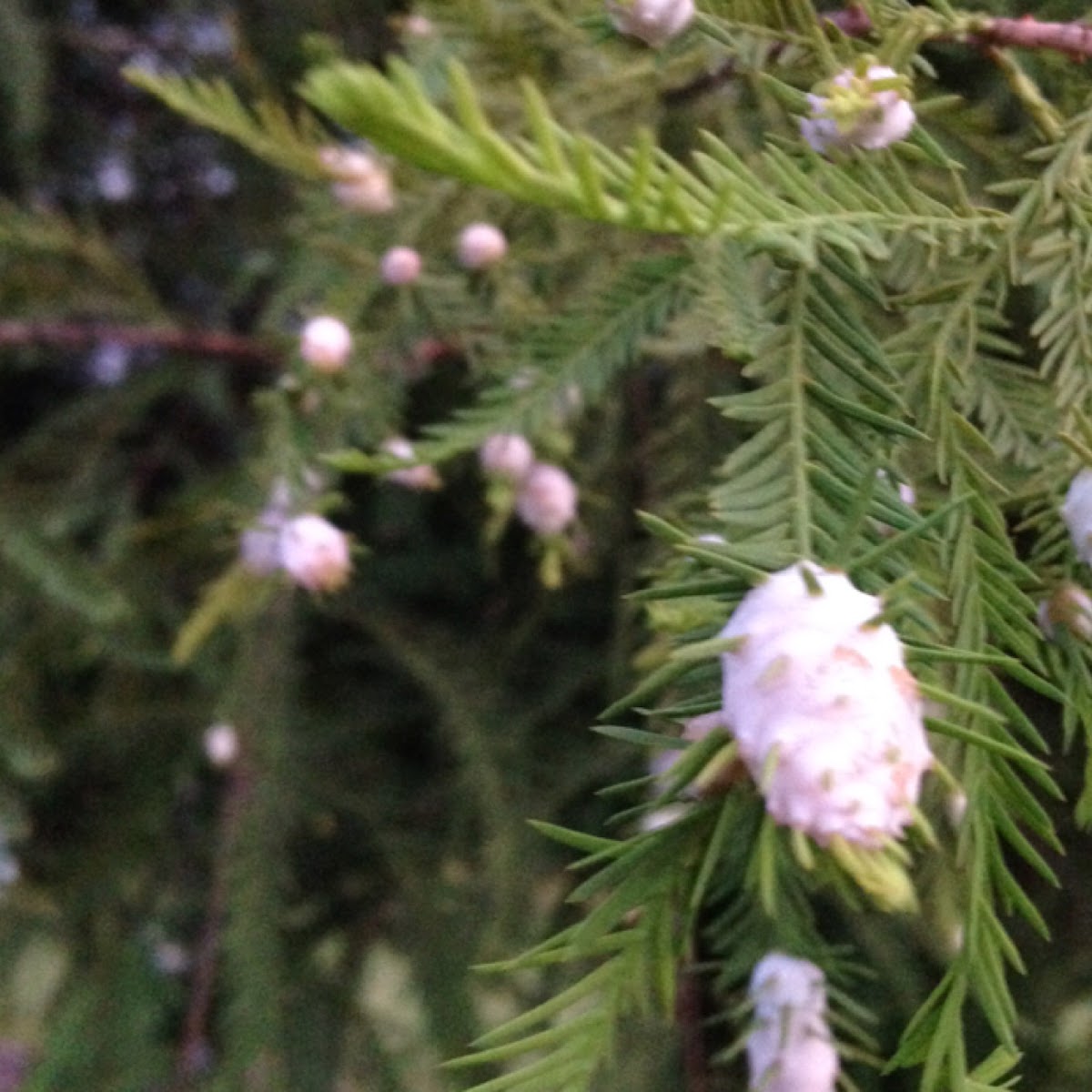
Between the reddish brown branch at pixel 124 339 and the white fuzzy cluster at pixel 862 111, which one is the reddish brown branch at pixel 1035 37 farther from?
the reddish brown branch at pixel 124 339

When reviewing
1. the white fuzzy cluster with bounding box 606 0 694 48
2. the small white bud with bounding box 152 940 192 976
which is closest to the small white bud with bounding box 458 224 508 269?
the white fuzzy cluster with bounding box 606 0 694 48

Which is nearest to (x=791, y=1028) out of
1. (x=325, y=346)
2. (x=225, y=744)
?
(x=325, y=346)

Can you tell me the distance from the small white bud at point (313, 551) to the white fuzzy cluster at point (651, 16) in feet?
0.59

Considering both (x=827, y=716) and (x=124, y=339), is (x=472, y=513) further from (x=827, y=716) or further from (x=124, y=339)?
(x=827, y=716)

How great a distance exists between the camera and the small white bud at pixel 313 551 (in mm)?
330

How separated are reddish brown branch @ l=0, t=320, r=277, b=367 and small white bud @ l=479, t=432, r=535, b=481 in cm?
25

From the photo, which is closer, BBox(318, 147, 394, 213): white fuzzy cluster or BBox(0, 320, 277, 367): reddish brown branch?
BBox(318, 147, 394, 213): white fuzzy cluster

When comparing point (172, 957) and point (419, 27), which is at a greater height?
point (419, 27)

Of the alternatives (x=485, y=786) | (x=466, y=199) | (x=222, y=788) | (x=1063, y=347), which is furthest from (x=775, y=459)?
(x=222, y=788)

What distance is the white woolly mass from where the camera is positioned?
0.58 feet

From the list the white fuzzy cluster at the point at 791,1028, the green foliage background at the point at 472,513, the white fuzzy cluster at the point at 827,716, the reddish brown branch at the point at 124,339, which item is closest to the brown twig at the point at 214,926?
the green foliage background at the point at 472,513

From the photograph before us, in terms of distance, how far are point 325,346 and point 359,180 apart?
0.27ft

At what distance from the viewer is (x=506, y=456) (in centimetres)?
34

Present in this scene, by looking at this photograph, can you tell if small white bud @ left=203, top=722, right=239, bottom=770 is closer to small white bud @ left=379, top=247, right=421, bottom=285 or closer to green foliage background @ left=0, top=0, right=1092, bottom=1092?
green foliage background @ left=0, top=0, right=1092, bottom=1092
